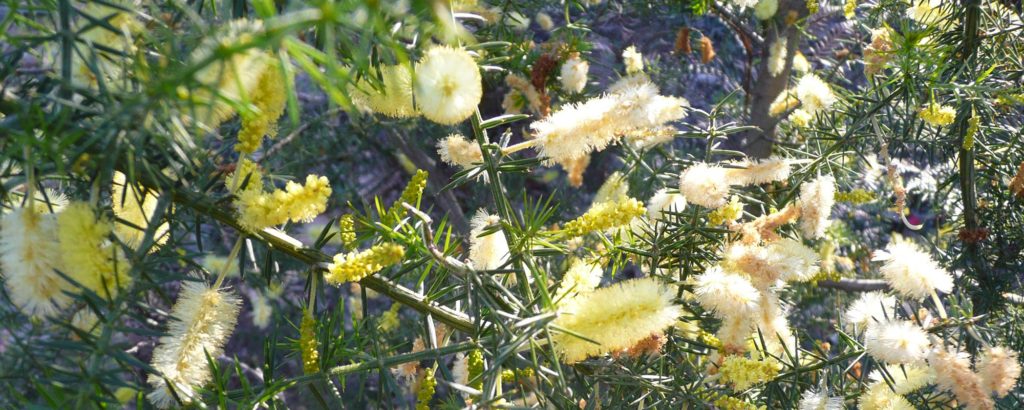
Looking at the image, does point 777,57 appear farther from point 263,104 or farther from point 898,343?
point 263,104

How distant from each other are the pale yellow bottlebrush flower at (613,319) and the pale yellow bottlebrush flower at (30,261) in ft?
1.23

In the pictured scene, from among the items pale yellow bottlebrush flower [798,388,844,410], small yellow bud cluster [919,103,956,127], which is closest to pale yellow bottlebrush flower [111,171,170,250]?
pale yellow bottlebrush flower [798,388,844,410]

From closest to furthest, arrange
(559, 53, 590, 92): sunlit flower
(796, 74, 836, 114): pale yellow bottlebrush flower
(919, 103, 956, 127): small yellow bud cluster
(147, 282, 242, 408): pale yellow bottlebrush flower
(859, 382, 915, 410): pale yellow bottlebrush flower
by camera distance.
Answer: (147, 282, 242, 408): pale yellow bottlebrush flower < (859, 382, 915, 410): pale yellow bottlebrush flower < (919, 103, 956, 127): small yellow bud cluster < (796, 74, 836, 114): pale yellow bottlebrush flower < (559, 53, 590, 92): sunlit flower

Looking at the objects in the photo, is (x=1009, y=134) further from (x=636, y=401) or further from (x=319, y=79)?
(x=319, y=79)

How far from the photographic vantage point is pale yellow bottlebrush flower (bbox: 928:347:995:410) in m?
0.78

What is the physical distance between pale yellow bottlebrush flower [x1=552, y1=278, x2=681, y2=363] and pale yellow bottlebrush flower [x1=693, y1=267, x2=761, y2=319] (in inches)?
4.1

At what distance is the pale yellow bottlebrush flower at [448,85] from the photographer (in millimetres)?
676

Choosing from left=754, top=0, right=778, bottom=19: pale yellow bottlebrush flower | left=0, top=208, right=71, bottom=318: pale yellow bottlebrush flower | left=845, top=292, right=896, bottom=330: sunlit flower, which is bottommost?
left=845, top=292, right=896, bottom=330: sunlit flower

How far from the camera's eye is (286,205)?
628 millimetres

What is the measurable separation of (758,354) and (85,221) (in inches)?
28.6

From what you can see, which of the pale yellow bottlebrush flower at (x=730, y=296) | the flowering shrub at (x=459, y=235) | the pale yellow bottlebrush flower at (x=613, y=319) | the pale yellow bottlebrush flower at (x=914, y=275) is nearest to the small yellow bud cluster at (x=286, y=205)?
the flowering shrub at (x=459, y=235)

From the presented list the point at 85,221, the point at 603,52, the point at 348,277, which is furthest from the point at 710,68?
the point at 85,221

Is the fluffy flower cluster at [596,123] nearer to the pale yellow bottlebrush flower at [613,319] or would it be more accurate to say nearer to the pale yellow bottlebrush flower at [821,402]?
the pale yellow bottlebrush flower at [613,319]

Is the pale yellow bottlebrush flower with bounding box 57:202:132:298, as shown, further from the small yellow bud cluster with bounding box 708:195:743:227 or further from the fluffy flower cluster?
the small yellow bud cluster with bounding box 708:195:743:227
